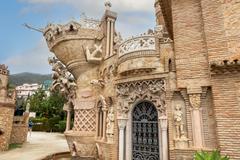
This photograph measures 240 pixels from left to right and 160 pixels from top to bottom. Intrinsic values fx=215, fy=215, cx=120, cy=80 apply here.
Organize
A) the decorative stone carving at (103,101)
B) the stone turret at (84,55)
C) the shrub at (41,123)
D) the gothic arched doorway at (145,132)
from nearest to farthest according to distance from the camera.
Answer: the gothic arched doorway at (145,132), the decorative stone carving at (103,101), the stone turret at (84,55), the shrub at (41,123)

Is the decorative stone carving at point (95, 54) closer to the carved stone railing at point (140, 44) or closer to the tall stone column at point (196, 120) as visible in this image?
the carved stone railing at point (140, 44)

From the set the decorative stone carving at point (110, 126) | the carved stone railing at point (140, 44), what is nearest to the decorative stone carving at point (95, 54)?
the carved stone railing at point (140, 44)

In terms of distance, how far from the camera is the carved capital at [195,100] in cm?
693

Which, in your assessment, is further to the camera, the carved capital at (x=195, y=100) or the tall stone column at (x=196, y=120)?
the carved capital at (x=195, y=100)

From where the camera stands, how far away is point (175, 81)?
24.8 feet

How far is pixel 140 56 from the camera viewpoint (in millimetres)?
8266

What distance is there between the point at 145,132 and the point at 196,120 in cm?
212

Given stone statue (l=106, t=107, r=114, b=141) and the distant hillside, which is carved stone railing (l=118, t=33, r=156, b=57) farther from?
the distant hillside

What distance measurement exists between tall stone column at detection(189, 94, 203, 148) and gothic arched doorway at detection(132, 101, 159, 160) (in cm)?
151

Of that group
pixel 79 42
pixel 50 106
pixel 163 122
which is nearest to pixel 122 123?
pixel 163 122

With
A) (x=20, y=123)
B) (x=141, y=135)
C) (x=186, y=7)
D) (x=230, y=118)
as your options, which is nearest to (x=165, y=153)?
(x=141, y=135)

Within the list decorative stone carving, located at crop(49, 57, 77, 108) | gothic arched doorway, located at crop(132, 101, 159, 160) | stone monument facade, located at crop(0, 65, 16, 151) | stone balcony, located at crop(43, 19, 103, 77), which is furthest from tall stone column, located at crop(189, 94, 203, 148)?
stone monument facade, located at crop(0, 65, 16, 151)

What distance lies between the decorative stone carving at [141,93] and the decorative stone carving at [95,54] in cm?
Answer: 287

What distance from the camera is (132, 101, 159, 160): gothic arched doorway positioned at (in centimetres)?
791
